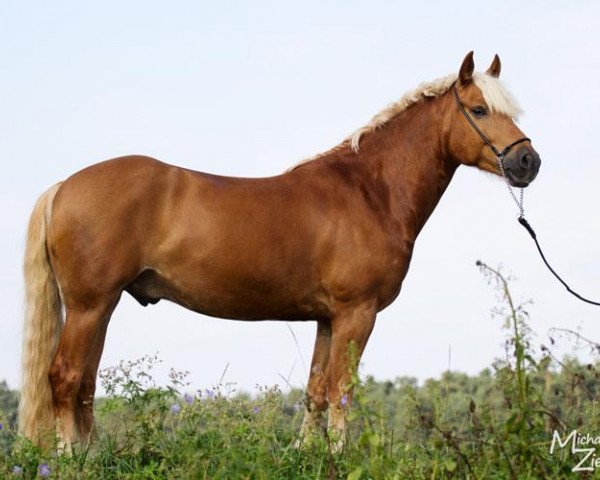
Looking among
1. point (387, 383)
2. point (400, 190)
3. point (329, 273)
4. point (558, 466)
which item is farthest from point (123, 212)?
point (387, 383)

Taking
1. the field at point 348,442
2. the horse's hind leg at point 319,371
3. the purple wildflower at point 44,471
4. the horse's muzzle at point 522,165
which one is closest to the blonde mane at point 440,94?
the horse's muzzle at point 522,165

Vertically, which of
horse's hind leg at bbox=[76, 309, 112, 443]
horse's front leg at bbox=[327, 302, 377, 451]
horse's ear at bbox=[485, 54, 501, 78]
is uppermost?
horse's ear at bbox=[485, 54, 501, 78]

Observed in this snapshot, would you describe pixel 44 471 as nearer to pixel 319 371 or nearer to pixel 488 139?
pixel 319 371

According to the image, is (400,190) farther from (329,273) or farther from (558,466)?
(558,466)

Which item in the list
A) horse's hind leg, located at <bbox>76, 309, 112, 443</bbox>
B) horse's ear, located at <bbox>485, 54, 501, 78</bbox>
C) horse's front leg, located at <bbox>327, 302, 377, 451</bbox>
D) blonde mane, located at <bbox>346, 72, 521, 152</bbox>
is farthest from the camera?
horse's ear, located at <bbox>485, 54, 501, 78</bbox>

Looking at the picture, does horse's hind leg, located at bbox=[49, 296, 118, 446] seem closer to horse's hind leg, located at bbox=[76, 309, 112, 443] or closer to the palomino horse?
the palomino horse

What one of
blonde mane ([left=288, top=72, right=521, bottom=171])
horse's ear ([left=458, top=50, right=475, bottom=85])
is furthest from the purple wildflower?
horse's ear ([left=458, top=50, right=475, bottom=85])

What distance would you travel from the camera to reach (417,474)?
4734 mm

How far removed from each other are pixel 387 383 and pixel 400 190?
181 inches

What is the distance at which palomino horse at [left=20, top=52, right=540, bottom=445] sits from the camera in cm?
599

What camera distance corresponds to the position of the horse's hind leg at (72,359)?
595 centimetres

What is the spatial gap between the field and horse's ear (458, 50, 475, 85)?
268cm

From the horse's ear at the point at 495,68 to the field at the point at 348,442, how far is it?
3.00 metres

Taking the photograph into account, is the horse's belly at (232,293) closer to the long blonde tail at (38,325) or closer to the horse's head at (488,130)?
the long blonde tail at (38,325)
